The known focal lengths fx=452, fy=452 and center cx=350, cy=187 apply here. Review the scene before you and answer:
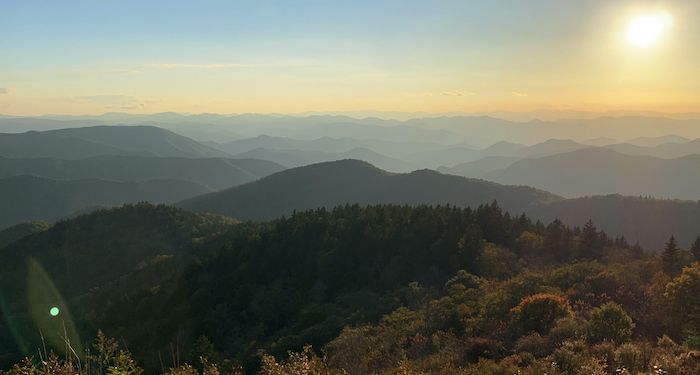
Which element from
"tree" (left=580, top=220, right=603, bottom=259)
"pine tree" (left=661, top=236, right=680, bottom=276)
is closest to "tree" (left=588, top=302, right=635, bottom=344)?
"pine tree" (left=661, top=236, right=680, bottom=276)

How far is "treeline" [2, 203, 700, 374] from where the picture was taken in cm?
1627

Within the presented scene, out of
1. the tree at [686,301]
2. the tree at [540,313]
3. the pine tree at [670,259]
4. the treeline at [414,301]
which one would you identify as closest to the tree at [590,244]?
the treeline at [414,301]

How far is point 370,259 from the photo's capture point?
6612 centimetres

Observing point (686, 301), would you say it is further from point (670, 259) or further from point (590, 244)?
point (590, 244)

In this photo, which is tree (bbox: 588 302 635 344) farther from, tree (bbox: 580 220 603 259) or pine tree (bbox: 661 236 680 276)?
tree (bbox: 580 220 603 259)

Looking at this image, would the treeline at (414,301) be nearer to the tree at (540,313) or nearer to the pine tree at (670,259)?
the tree at (540,313)

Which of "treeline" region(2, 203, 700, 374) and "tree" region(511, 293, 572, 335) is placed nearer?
"treeline" region(2, 203, 700, 374)

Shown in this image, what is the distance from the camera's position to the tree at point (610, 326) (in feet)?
52.9

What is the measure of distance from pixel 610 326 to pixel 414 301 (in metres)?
23.5

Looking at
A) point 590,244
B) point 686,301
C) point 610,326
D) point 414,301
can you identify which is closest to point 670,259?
point 590,244

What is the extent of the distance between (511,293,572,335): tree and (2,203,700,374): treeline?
0.07 metres

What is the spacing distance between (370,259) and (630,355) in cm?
5348

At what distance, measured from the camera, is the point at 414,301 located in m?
39.2

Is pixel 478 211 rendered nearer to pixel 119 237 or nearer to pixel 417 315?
pixel 417 315
